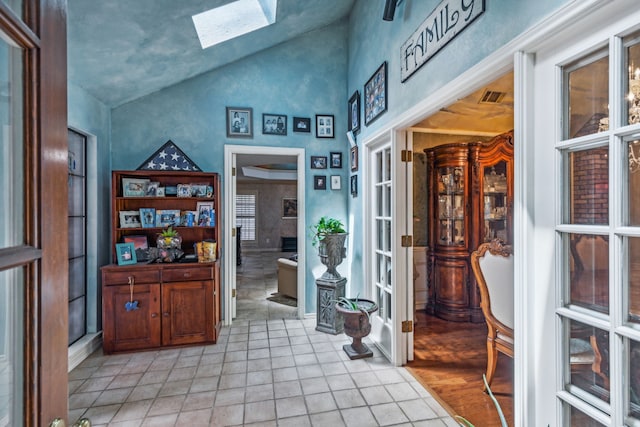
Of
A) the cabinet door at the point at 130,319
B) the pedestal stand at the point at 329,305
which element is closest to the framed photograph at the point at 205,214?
the cabinet door at the point at 130,319

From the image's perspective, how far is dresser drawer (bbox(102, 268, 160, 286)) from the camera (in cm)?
297

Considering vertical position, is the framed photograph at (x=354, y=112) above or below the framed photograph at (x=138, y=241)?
above

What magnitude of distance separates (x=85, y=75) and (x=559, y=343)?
3.77 metres

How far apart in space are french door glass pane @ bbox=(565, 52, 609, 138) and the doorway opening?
159cm

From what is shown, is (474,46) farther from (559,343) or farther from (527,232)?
(559,343)

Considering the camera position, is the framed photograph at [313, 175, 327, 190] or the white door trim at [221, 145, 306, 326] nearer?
the white door trim at [221, 145, 306, 326]

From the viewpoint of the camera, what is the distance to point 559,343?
1280 mm

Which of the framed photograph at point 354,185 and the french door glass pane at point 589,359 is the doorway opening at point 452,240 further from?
the french door glass pane at point 589,359

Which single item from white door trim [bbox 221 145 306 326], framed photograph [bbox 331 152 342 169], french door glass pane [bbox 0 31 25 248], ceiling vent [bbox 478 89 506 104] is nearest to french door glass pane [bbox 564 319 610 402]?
french door glass pane [bbox 0 31 25 248]

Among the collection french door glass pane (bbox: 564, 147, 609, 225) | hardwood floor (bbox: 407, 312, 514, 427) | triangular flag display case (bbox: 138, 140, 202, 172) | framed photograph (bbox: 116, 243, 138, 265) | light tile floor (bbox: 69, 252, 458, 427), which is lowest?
hardwood floor (bbox: 407, 312, 514, 427)

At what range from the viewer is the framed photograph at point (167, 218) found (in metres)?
3.38

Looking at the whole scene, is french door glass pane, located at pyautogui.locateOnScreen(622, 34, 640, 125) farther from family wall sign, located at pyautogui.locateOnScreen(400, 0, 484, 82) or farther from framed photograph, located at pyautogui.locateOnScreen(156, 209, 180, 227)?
framed photograph, located at pyautogui.locateOnScreen(156, 209, 180, 227)

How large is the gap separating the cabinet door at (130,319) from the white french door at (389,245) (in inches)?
84.6

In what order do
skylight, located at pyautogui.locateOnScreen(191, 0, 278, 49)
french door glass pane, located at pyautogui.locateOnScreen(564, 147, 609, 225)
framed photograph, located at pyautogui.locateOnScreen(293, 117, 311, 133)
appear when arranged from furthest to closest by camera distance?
1. framed photograph, located at pyautogui.locateOnScreen(293, 117, 311, 133)
2. skylight, located at pyautogui.locateOnScreen(191, 0, 278, 49)
3. french door glass pane, located at pyautogui.locateOnScreen(564, 147, 609, 225)
